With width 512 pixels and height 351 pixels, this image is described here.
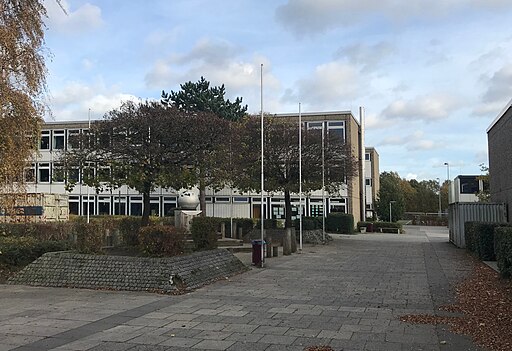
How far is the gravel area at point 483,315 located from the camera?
733 cm

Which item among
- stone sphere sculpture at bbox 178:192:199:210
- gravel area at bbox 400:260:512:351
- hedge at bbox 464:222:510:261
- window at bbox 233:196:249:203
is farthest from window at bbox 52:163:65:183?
window at bbox 233:196:249:203

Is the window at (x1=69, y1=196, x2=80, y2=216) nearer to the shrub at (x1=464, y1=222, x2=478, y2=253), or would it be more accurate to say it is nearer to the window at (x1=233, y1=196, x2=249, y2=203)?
the window at (x1=233, y1=196, x2=249, y2=203)

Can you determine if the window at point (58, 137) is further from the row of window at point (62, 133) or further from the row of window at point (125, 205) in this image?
the row of window at point (125, 205)

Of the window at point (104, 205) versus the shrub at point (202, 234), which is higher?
the window at point (104, 205)

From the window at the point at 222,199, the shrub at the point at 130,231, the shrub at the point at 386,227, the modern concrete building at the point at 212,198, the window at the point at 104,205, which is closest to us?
the shrub at the point at 130,231

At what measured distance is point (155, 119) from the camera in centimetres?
1770

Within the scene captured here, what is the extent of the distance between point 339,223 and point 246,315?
34.3 metres

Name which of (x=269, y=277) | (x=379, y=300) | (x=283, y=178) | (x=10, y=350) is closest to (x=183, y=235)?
(x=269, y=277)

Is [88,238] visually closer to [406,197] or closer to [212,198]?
[212,198]

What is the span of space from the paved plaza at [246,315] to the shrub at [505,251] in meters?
1.31

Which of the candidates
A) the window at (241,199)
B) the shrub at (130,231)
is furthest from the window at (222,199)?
the shrub at (130,231)

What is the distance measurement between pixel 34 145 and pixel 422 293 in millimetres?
9355

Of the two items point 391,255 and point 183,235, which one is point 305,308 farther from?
point 391,255

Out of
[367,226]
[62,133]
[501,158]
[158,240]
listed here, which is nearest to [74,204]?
[62,133]
